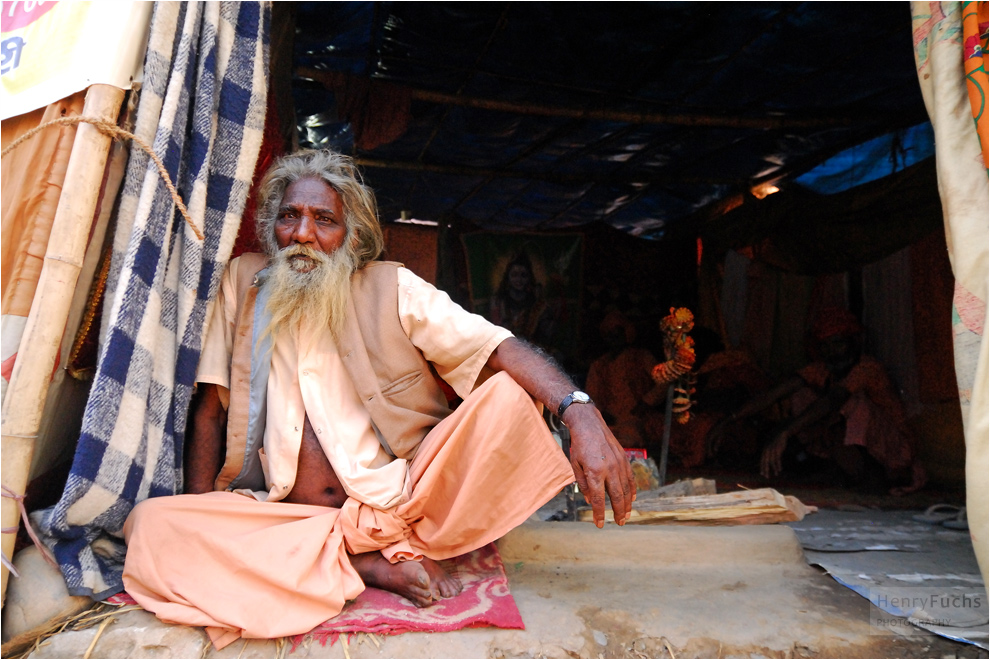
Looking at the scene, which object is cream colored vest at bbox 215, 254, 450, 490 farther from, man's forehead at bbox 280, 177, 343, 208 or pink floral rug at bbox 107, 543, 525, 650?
pink floral rug at bbox 107, 543, 525, 650

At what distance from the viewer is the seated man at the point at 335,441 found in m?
1.82

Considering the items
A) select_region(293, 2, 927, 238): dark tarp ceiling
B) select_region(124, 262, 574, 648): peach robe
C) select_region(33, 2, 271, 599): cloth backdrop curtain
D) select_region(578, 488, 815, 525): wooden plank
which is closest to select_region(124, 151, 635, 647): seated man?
select_region(124, 262, 574, 648): peach robe

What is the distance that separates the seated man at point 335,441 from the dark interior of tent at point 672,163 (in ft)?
1.87

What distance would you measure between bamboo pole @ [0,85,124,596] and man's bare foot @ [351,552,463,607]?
0.98m

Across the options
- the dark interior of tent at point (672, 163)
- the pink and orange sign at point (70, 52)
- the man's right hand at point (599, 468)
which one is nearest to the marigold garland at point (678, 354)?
the dark interior of tent at point (672, 163)

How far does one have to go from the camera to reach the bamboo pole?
171cm

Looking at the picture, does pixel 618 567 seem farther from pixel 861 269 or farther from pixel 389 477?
pixel 861 269

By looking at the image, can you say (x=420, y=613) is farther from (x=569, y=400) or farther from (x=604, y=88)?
(x=604, y=88)

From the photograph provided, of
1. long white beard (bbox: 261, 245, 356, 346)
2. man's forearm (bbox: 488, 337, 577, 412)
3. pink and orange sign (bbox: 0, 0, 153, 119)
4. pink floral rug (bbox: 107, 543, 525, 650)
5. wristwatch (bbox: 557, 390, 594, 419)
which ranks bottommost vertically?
pink floral rug (bbox: 107, 543, 525, 650)

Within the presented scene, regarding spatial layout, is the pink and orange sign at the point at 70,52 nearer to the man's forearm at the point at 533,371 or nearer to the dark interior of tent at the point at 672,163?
the dark interior of tent at the point at 672,163

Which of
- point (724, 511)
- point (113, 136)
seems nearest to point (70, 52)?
point (113, 136)

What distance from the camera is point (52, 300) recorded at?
1.78 metres

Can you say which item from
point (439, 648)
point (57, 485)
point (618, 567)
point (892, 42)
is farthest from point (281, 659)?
point (892, 42)

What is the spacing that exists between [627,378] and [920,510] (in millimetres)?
2713
